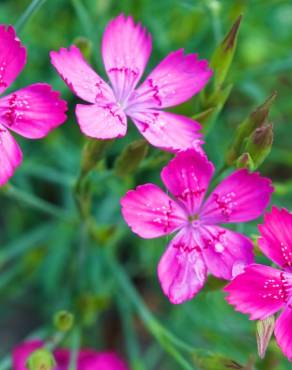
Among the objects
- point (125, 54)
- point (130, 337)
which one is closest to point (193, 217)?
point (125, 54)

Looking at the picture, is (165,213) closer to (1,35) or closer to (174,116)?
(174,116)

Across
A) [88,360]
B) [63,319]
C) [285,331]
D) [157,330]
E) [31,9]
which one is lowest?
[88,360]

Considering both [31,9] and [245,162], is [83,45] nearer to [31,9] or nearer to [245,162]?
[31,9]

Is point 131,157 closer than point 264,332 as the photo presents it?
No

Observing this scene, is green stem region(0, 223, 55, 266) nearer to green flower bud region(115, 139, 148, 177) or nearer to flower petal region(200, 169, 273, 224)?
green flower bud region(115, 139, 148, 177)

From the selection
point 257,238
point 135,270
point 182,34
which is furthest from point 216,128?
point 257,238

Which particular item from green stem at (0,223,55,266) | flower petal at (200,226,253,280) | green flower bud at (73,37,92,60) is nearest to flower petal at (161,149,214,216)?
flower petal at (200,226,253,280)

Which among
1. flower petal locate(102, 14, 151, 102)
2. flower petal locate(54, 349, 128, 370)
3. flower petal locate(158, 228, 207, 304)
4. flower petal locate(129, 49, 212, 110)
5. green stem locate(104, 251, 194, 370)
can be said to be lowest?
flower petal locate(54, 349, 128, 370)
